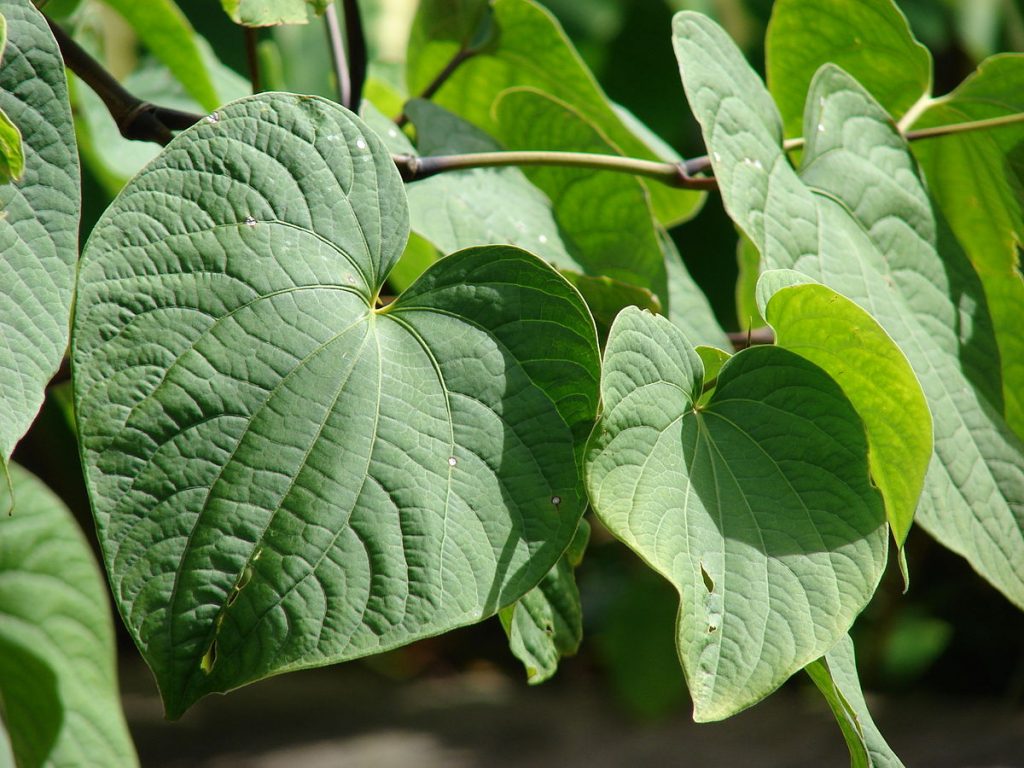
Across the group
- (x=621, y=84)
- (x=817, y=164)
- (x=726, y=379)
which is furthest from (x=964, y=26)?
(x=726, y=379)

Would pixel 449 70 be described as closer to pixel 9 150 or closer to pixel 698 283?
pixel 9 150

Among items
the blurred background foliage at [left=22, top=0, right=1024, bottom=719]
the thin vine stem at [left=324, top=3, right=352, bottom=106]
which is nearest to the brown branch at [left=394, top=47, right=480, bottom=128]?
the thin vine stem at [left=324, top=3, right=352, bottom=106]

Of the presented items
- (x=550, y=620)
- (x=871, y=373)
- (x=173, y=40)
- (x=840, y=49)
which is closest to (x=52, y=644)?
(x=550, y=620)

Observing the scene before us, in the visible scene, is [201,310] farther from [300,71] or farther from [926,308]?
[300,71]

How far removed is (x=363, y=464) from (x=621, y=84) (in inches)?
79.3

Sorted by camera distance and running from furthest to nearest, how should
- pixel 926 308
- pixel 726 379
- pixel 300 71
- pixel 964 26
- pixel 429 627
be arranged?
pixel 964 26 < pixel 300 71 < pixel 926 308 < pixel 726 379 < pixel 429 627

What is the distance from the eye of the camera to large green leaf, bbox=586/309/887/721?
1.38ft

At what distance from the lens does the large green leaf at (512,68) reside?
31.8 inches

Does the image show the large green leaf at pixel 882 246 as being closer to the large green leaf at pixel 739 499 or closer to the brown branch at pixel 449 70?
the large green leaf at pixel 739 499

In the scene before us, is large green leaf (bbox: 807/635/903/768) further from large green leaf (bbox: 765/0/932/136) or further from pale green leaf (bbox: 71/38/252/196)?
pale green leaf (bbox: 71/38/252/196)

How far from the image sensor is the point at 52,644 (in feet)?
2.41

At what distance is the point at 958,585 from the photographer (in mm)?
2615

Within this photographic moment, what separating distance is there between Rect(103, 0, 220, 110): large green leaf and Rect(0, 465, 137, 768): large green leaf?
1.17ft

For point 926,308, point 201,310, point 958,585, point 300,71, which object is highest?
point 201,310
